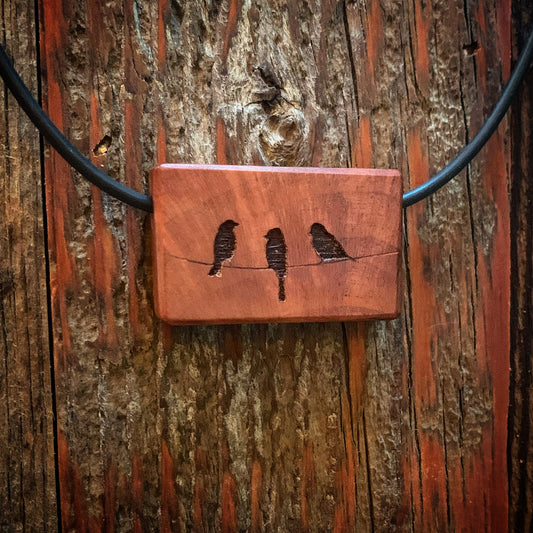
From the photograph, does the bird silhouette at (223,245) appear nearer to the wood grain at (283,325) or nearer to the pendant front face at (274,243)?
the pendant front face at (274,243)

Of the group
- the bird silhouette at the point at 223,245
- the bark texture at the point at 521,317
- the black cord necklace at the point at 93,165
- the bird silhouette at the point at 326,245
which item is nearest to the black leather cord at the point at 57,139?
the black cord necklace at the point at 93,165

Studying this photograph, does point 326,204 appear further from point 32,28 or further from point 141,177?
point 32,28

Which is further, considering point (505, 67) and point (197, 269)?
point (505, 67)

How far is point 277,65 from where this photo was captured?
0.75m

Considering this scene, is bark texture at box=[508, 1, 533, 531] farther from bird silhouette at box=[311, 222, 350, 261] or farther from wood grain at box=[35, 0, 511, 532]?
bird silhouette at box=[311, 222, 350, 261]

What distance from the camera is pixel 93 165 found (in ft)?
2.13

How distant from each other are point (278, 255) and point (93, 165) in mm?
265

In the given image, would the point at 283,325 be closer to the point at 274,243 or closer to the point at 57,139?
the point at 274,243

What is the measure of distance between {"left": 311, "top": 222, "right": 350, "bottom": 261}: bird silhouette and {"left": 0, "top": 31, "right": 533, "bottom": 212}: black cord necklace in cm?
12

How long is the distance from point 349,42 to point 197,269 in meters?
0.42

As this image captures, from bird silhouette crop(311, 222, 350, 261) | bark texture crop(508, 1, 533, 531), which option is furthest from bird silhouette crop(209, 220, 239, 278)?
bark texture crop(508, 1, 533, 531)

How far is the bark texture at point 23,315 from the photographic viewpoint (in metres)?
0.68

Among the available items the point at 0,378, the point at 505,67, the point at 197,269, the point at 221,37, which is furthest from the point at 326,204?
the point at 0,378

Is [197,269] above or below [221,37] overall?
below
